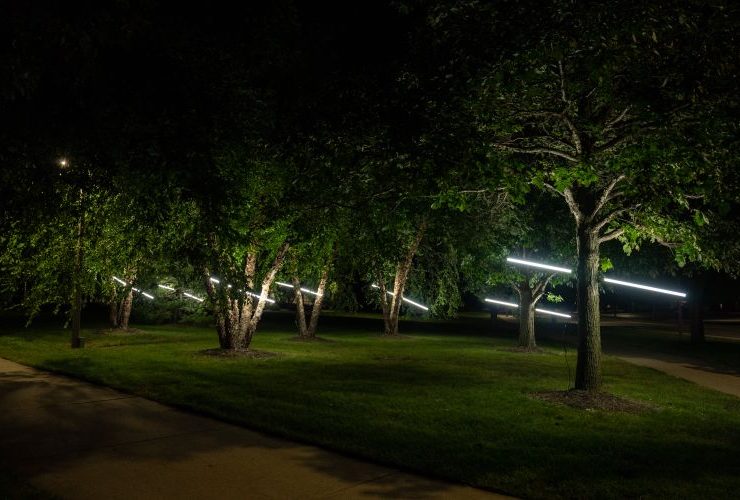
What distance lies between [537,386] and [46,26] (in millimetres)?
10264

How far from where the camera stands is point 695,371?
15922 mm

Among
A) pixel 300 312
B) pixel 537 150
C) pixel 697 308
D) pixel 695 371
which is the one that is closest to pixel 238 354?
pixel 300 312

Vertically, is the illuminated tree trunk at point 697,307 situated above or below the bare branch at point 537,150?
below

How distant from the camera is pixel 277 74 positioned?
44.8ft

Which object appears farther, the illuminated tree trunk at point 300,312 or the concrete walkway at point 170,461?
the illuminated tree trunk at point 300,312

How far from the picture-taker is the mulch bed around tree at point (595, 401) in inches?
387

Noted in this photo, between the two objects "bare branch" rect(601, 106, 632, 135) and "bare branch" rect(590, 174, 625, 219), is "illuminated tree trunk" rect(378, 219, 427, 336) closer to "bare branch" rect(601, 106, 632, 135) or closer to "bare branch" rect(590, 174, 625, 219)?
"bare branch" rect(590, 174, 625, 219)

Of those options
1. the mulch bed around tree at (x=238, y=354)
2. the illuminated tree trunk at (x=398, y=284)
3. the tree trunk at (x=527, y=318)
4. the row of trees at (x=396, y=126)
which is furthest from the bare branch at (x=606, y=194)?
the illuminated tree trunk at (x=398, y=284)

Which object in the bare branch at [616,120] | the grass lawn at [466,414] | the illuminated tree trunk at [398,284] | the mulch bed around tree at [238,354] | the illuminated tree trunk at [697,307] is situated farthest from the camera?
the illuminated tree trunk at [398,284]

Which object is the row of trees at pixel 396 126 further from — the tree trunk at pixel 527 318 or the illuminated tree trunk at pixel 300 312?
the illuminated tree trunk at pixel 300 312

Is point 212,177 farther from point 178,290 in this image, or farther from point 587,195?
point 178,290

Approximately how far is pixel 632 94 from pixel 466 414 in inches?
203

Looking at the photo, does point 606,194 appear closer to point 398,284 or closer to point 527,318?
point 527,318

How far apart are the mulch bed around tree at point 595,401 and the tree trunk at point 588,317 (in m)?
0.21
